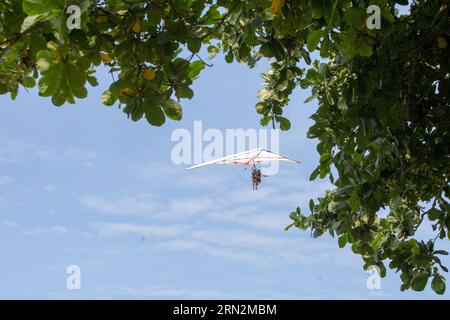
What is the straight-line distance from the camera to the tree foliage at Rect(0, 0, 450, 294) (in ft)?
11.8

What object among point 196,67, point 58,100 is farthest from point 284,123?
point 58,100

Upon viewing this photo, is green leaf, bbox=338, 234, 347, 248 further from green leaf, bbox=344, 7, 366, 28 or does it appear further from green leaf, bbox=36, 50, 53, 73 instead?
green leaf, bbox=36, 50, 53, 73

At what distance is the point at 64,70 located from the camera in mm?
3254

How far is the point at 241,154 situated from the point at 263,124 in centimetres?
914

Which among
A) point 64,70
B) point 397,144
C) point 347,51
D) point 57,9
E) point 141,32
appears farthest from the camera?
point 397,144

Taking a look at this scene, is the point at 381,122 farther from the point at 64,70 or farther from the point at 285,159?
the point at 285,159

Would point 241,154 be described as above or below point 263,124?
above

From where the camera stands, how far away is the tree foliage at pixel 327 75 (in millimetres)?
3611

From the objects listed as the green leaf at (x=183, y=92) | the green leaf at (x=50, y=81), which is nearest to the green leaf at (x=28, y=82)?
the green leaf at (x=183, y=92)

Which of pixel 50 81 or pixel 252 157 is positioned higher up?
pixel 252 157

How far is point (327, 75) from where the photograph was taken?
6.14 m

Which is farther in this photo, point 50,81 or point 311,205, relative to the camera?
point 311,205

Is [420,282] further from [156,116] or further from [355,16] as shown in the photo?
[156,116]
